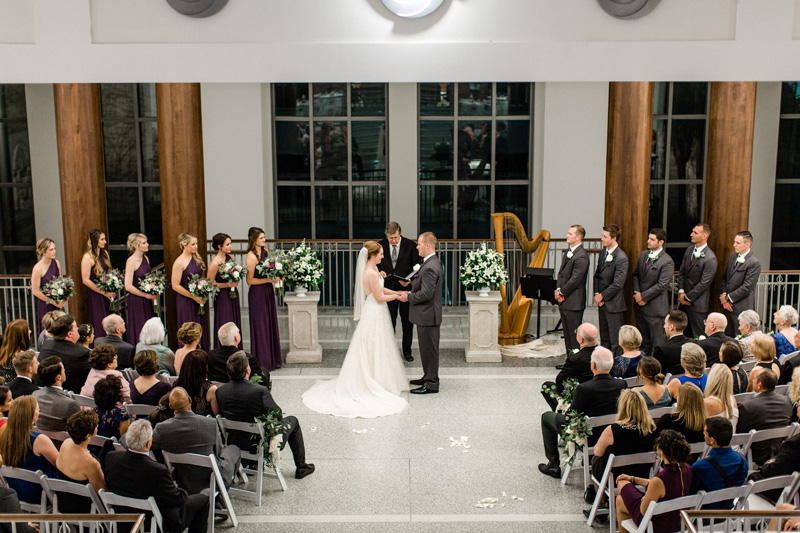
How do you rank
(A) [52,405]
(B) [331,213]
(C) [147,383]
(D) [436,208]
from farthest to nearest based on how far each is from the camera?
(B) [331,213] → (D) [436,208] → (C) [147,383] → (A) [52,405]

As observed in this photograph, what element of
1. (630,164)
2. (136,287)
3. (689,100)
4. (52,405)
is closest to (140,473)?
Result: (52,405)

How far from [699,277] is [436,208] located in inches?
239

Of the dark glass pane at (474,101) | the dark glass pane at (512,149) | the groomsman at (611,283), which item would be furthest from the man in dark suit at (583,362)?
the dark glass pane at (474,101)

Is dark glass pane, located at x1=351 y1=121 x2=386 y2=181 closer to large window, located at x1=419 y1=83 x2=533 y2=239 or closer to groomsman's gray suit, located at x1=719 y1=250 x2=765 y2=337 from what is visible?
large window, located at x1=419 y1=83 x2=533 y2=239

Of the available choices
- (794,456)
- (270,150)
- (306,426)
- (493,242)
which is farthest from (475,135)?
(794,456)

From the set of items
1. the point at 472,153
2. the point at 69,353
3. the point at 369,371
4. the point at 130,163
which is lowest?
the point at 369,371

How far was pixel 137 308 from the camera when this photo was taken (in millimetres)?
9906

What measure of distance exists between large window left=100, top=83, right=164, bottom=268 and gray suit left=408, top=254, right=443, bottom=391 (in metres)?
7.64

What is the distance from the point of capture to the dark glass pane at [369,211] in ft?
48.9

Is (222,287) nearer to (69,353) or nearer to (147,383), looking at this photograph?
(69,353)

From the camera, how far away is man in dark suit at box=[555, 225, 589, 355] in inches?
387

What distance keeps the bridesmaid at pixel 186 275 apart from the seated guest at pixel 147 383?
3365 millimetres

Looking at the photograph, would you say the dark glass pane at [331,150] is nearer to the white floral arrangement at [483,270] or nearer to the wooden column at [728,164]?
the white floral arrangement at [483,270]

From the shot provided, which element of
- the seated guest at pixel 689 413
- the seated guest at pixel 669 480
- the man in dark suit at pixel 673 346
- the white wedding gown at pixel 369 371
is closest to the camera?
the seated guest at pixel 669 480
